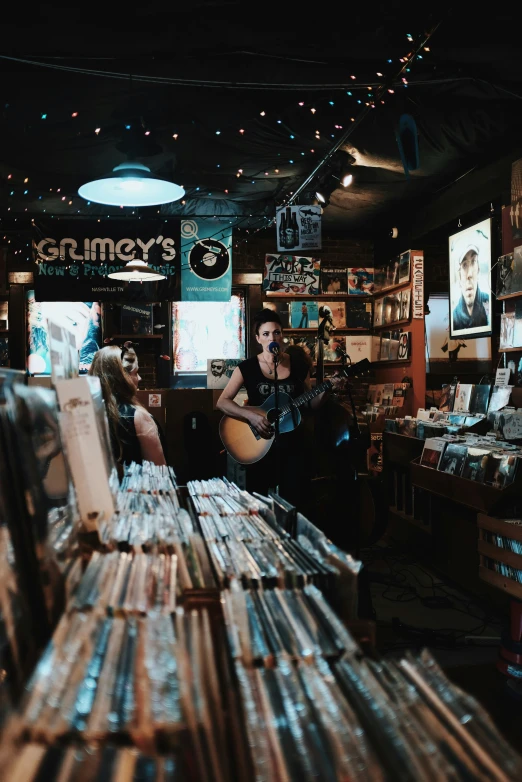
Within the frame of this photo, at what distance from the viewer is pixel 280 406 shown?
4.22 metres

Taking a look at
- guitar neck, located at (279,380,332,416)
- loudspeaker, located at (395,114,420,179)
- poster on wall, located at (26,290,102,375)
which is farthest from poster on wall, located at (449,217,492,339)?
poster on wall, located at (26,290,102,375)

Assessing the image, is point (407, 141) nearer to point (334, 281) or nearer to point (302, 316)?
point (302, 316)

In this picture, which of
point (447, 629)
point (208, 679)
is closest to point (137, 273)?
point (447, 629)

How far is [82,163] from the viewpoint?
5.57 m

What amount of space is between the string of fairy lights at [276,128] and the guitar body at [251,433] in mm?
2017

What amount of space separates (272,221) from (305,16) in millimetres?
4312

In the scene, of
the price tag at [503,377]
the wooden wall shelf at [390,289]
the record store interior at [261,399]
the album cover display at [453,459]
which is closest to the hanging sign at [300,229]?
the record store interior at [261,399]

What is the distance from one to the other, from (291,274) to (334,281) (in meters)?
0.76

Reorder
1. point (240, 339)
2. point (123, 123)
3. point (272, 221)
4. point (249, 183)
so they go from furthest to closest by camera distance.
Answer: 1. point (240, 339)
2. point (272, 221)
3. point (249, 183)
4. point (123, 123)

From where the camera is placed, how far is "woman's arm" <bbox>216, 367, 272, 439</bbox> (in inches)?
166

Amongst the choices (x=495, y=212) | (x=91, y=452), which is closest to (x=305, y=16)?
(x=495, y=212)

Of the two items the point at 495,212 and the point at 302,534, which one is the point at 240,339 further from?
the point at 302,534

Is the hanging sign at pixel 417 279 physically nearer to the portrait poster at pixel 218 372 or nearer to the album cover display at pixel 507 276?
the portrait poster at pixel 218 372

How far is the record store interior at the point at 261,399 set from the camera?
58 cm
